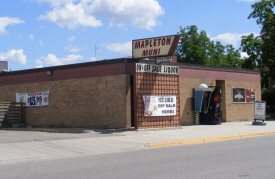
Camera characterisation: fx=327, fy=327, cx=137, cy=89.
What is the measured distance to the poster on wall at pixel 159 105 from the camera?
19.6 metres

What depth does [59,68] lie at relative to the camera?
2295 cm

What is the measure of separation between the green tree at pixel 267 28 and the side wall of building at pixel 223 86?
35.7 feet

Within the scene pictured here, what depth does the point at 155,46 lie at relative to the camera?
1922 centimetres

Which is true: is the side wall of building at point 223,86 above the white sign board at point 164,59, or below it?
below

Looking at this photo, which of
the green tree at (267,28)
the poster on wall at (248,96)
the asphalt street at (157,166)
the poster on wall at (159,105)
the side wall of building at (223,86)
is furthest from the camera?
the green tree at (267,28)

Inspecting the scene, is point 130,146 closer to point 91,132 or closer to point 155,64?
point 91,132

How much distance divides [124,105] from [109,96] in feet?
4.06

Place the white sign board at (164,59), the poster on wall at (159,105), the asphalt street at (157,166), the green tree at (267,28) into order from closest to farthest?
1. the asphalt street at (157,166)
2. the white sign board at (164,59)
3. the poster on wall at (159,105)
4. the green tree at (267,28)

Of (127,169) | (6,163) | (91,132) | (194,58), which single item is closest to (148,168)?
(127,169)

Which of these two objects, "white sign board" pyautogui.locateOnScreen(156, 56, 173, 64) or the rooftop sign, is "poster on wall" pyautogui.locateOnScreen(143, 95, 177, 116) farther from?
the rooftop sign

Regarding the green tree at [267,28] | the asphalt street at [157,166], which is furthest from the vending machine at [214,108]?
the green tree at [267,28]

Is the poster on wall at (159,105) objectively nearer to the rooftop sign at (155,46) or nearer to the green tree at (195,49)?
the rooftop sign at (155,46)

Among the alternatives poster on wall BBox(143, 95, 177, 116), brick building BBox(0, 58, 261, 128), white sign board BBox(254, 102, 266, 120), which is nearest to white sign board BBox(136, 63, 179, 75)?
brick building BBox(0, 58, 261, 128)

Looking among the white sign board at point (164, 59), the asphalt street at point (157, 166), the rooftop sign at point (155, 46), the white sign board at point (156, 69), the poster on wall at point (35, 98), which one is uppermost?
the rooftop sign at point (155, 46)
